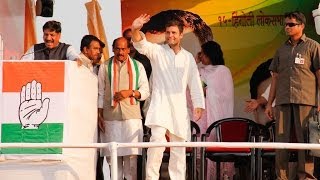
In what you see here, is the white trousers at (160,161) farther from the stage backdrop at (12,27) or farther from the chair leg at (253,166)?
the stage backdrop at (12,27)

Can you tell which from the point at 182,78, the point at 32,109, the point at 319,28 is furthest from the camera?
the point at 319,28

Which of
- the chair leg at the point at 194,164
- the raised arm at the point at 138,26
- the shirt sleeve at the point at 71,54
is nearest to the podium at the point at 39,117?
the shirt sleeve at the point at 71,54

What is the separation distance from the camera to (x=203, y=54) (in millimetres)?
12672

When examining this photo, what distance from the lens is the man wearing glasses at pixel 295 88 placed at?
10461mm

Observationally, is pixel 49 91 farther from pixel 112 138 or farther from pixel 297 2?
pixel 297 2

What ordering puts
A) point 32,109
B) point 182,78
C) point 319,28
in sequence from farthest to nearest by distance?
1. point 319,28
2. point 182,78
3. point 32,109

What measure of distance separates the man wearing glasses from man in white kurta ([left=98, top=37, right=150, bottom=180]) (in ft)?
4.54

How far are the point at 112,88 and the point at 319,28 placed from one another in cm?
249

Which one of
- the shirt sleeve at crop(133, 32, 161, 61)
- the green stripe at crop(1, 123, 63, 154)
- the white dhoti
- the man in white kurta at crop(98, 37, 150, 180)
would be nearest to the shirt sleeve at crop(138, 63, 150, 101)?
the man in white kurta at crop(98, 37, 150, 180)

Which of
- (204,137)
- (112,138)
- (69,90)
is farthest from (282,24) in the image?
(69,90)

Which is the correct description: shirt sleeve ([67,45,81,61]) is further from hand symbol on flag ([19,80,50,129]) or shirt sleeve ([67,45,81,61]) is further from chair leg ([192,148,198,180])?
chair leg ([192,148,198,180])

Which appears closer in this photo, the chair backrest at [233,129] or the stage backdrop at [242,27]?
the chair backrest at [233,129]

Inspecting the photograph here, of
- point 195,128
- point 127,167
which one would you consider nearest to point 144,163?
point 127,167

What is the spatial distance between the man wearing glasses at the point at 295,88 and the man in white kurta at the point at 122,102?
1.38 meters
